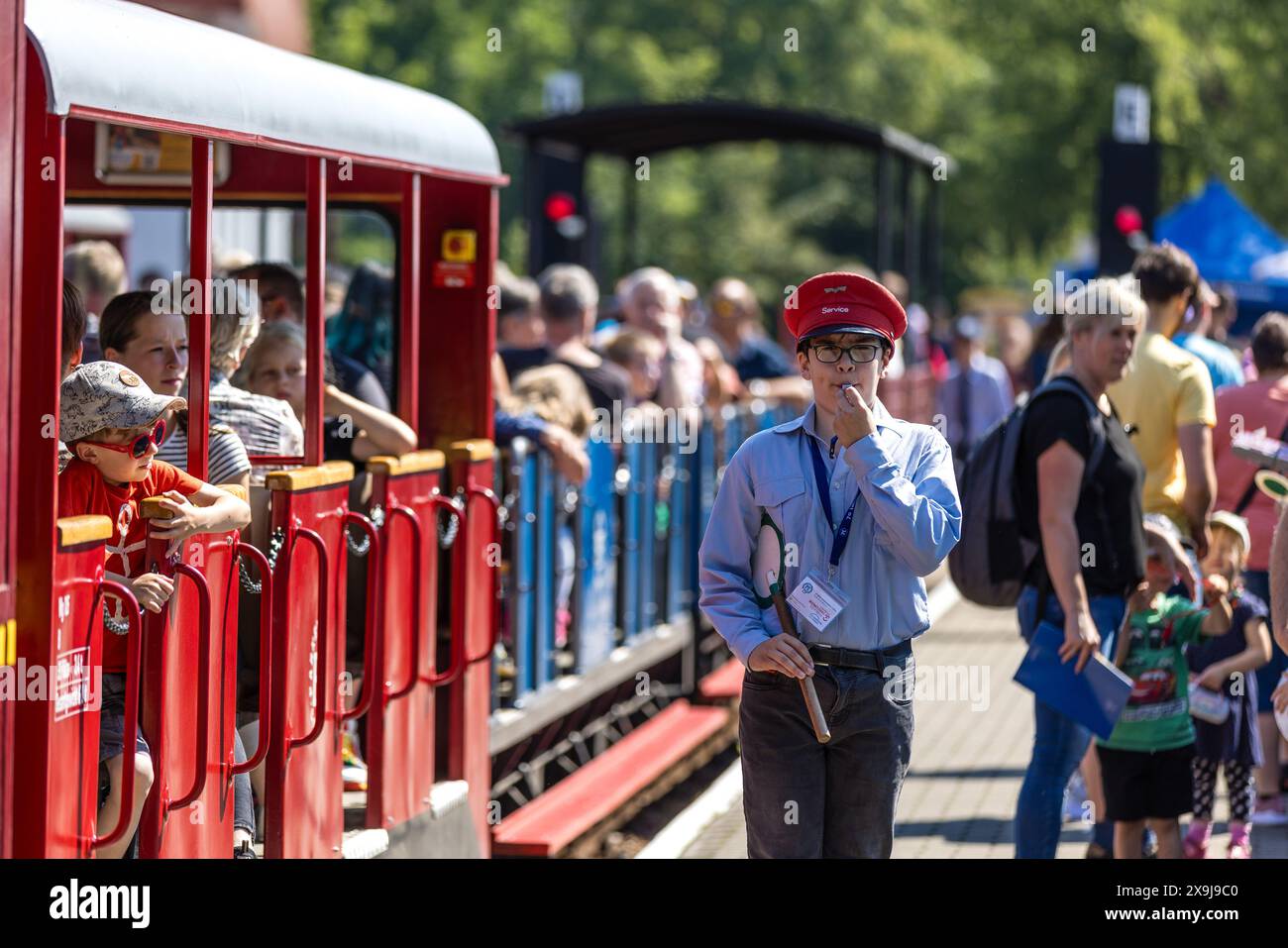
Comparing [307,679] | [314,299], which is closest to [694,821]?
[307,679]

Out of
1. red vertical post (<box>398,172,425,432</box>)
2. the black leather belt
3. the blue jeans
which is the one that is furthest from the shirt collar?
red vertical post (<box>398,172,425,432</box>)

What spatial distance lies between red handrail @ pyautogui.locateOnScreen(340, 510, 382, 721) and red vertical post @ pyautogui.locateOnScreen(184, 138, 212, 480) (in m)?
0.99

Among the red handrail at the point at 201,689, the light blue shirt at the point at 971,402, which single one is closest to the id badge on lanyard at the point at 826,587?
the red handrail at the point at 201,689

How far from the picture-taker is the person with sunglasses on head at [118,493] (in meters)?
4.31

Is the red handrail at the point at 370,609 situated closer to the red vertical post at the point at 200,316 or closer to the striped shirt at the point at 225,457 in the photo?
the striped shirt at the point at 225,457

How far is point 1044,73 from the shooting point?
36094 mm

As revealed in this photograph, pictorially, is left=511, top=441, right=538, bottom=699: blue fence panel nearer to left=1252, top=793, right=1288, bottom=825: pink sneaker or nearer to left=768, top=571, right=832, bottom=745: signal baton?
left=1252, top=793, right=1288, bottom=825: pink sneaker

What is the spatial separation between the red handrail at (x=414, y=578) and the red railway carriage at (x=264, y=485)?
0.01 metres

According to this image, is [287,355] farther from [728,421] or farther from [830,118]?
[830,118]

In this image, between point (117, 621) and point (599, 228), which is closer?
point (117, 621)

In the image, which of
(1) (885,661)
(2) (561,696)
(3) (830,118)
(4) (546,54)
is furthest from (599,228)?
(4) (546,54)

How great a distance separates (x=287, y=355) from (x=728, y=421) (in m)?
5.67

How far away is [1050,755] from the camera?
20.1 feet

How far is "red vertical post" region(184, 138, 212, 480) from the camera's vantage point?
4.69 meters
